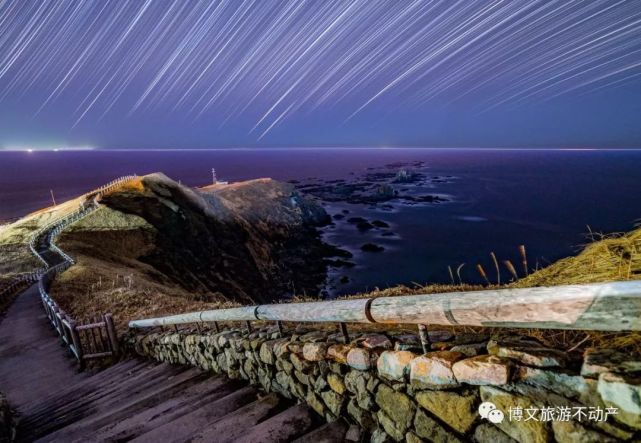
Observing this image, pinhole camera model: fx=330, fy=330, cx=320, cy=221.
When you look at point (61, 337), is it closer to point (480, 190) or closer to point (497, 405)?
point (497, 405)

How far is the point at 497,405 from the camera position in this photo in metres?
1.74

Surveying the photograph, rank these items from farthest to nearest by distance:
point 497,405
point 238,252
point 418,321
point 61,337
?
point 238,252
point 61,337
point 418,321
point 497,405

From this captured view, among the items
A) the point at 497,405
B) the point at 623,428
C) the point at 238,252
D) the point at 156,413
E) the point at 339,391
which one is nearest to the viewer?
the point at 623,428

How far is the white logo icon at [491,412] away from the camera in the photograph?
1.72 metres

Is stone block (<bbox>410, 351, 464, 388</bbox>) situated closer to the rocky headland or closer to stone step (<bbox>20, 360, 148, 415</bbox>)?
stone step (<bbox>20, 360, 148, 415</bbox>)

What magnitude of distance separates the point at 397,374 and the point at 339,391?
734 mm

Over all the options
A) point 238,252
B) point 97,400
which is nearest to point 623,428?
point 97,400

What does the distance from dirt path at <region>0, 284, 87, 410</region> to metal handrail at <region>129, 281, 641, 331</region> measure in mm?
7996

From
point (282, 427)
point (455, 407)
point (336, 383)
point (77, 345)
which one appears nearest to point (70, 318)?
point (77, 345)

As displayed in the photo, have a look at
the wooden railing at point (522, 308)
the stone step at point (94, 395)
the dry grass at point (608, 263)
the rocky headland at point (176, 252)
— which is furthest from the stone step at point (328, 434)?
the rocky headland at point (176, 252)

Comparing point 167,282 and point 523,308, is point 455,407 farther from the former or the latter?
point 167,282

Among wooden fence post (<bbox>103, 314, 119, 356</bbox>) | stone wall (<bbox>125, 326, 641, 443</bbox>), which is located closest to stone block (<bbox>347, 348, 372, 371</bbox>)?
stone wall (<bbox>125, 326, 641, 443</bbox>)

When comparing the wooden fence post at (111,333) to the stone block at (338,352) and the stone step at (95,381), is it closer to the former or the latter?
the stone step at (95,381)

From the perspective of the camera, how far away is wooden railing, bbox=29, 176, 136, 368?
8031 millimetres
